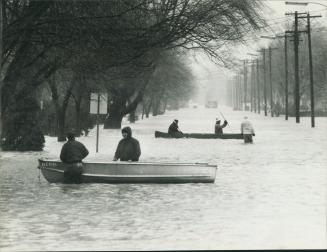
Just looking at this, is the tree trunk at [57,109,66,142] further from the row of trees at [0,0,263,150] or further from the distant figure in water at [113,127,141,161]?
the distant figure in water at [113,127,141,161]

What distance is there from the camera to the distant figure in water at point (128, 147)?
17.2 metres

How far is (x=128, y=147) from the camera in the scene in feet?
56.4

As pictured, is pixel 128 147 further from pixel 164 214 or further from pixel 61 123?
pixel 61 123

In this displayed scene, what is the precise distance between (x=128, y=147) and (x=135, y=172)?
2.75 ft

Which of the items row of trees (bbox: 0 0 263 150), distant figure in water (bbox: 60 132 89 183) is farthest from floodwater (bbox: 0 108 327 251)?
row of trees (bbox: 0 0 263 150)

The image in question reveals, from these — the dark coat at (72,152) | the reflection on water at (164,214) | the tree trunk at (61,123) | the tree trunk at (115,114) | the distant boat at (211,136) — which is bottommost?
the reflection on water at (164,214)

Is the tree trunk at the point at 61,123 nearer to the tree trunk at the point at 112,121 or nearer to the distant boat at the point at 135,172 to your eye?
the distant boat at the point at 135,172

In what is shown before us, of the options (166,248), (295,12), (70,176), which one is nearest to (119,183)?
(70,176)

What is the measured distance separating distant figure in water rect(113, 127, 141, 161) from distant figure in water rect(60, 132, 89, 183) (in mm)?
1209

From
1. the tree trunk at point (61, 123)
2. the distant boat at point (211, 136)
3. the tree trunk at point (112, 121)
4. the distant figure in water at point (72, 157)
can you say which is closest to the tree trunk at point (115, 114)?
the tree trunk at point (112, 121)

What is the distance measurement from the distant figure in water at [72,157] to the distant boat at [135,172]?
175mm

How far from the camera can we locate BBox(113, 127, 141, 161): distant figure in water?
1716cm

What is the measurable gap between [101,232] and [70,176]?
6.66 metres

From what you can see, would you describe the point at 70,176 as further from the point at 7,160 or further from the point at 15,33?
the point at 7,160
